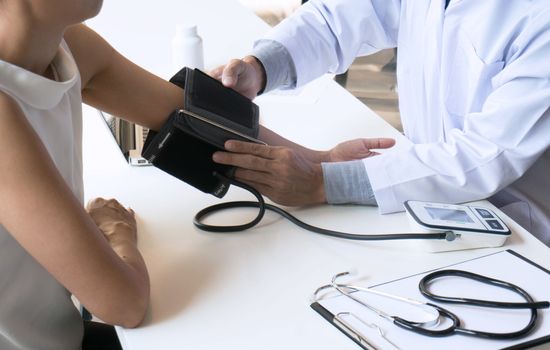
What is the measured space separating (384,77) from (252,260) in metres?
2.84

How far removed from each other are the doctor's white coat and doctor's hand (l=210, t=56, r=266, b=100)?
0.41 feet

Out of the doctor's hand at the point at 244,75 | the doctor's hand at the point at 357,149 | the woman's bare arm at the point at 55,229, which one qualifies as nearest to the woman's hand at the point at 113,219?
the woman's bare arm at the point at 55,229

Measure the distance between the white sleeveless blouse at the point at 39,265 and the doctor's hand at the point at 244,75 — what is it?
35 centimetres

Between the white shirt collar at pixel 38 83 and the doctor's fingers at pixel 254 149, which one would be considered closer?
the white shirt collar at pixel 38 83

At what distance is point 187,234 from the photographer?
42.4 inches

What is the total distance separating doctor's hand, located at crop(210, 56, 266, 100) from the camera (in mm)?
1333

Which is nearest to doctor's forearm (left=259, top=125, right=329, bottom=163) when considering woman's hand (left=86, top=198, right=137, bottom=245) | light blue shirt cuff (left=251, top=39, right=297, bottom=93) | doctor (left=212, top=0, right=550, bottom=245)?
doctor (left=212, top=0, right=550, bottom=245)

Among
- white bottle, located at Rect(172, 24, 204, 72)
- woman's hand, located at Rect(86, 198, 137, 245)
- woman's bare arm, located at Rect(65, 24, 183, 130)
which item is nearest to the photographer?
woman's hand, located at Rect(86, 198, 137, 245)

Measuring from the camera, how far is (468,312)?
34.9 inches

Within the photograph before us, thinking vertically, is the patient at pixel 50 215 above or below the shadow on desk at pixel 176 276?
above

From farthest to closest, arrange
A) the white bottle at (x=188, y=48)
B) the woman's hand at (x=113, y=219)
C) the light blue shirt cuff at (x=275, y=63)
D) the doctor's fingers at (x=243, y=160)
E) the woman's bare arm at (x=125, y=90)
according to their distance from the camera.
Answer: the white bottle at (x=188, y=48) < the light blue shirt cuff at (x=275, y=63) < the woman's bare arm at (x=125, y=90) < the doctor's fingers at (x=243, y=160) < the woman's hand at (x=113, y=219)

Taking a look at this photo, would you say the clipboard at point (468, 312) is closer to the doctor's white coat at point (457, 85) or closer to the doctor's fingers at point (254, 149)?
the doctor's white coat at point (457, 85)

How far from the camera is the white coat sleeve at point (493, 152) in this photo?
1.14 m

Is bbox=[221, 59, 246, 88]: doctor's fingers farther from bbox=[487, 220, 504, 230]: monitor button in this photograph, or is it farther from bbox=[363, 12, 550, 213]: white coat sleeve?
bbox=[487, 220, 504, 230]: monitor button
